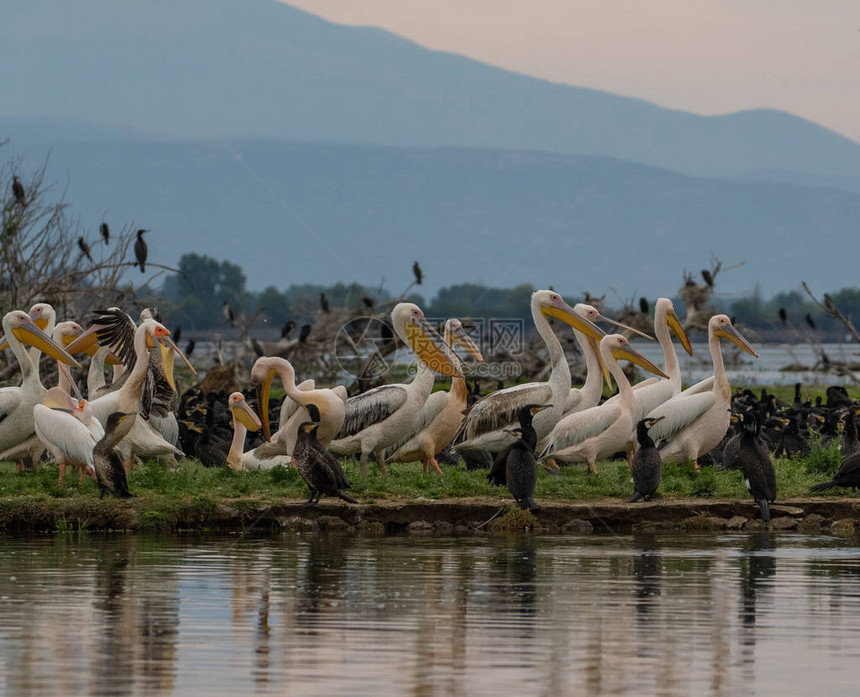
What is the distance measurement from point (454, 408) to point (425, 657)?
6605mm

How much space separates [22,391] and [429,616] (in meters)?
6.46

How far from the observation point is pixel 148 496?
38.1 ft

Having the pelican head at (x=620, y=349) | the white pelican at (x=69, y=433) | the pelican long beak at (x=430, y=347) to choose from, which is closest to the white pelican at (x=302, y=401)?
the pelican long beak at (x=430, y=347)

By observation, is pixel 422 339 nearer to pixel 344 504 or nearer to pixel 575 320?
pixel 575 320

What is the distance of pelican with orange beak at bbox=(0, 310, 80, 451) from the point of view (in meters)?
12.9

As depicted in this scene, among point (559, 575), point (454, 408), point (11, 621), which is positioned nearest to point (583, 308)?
point (454, 408)

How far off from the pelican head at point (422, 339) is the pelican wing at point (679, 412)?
1818 mm

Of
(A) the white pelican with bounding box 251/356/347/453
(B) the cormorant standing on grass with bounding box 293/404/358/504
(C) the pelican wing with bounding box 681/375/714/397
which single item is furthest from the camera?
(C) the pelican wing with bounding box 681/375/714/397

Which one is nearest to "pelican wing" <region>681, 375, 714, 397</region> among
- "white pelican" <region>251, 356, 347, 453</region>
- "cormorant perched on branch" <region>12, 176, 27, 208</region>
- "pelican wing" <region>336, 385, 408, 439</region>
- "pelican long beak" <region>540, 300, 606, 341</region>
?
"pelican long beak" <region>540, 300, 606, 341</region>

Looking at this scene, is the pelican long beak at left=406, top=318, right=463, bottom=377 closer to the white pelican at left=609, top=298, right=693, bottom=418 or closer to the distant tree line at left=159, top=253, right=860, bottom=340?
the white pelican at left=609, top=298, right=693, bottom=418

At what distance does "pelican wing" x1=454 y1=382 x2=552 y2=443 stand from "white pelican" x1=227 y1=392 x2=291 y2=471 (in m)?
1.73

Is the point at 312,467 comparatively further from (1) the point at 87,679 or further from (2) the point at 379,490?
(1) the point at 87,679

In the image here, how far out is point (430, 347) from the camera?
13727mm

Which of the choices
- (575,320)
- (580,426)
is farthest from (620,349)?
(580,426)
